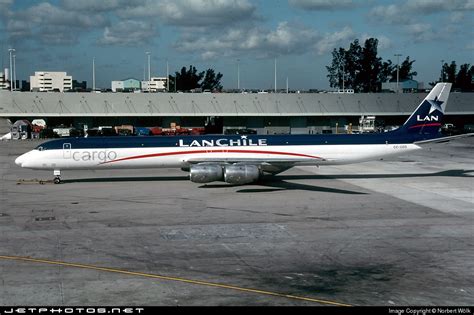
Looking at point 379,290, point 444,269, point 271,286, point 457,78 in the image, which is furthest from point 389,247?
point 457,78

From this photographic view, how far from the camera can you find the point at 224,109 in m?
102

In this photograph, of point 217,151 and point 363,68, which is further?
point 363,68

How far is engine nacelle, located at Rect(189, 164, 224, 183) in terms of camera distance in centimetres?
3541

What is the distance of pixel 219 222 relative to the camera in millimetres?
26797

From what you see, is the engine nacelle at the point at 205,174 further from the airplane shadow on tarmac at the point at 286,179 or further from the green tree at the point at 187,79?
the green tree at the point at 187,79

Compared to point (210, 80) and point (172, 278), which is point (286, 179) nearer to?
point (172, 278)

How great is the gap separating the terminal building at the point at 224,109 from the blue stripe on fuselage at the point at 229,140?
5710cm

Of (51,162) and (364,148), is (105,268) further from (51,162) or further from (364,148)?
(364,148)

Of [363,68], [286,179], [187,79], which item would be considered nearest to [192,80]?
[187,79]

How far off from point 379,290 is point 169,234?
10.7 meters

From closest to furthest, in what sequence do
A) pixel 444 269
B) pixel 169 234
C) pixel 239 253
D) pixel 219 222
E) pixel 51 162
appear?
1. pixel 444 269
2. pixel 239 253
3. pixel 169 234
4. pixel 219 222
5. pixel 51 162

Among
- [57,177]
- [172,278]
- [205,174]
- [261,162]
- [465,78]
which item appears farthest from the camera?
[465,78]

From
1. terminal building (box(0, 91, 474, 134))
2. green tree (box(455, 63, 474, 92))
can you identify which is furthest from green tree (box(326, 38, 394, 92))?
terminal building (box(0, 91, 474, 134))

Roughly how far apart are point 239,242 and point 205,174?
12.9 metres
